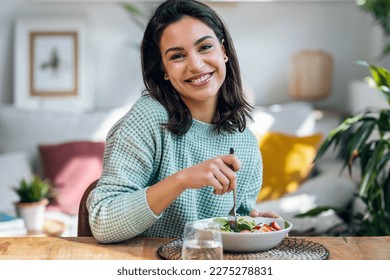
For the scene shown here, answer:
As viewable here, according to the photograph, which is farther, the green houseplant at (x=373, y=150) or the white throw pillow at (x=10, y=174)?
the white throw pillow at (x=10, y=174)

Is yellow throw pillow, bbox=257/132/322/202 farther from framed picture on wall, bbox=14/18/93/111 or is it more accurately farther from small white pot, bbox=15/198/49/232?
small white pot, bbox=15/198/49/232

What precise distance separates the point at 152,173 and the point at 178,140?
10cm

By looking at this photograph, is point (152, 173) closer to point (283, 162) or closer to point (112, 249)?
point (112, 249)

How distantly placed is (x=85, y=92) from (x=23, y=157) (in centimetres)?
74

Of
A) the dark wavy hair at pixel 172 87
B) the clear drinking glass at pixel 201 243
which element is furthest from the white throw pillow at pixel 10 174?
the clear drinking glass at pixel 201 243

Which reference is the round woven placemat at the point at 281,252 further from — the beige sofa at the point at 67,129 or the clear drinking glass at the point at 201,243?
the beige sofa at the point at 67,129

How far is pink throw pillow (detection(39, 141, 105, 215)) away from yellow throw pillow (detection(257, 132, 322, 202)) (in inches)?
→ 34.5

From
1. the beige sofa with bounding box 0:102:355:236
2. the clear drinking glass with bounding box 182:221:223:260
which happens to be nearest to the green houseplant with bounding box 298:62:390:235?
the beige sofa with bounding box 0:102:355:236

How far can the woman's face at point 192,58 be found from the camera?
159cm

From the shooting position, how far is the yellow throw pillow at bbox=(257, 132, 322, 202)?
3664mm

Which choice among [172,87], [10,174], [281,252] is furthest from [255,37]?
[281,252]

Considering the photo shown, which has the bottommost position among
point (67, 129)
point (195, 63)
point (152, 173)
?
point (67, 129)

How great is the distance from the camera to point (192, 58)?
1.58 meters

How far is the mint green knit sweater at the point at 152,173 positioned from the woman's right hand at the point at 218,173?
142 millimetres
